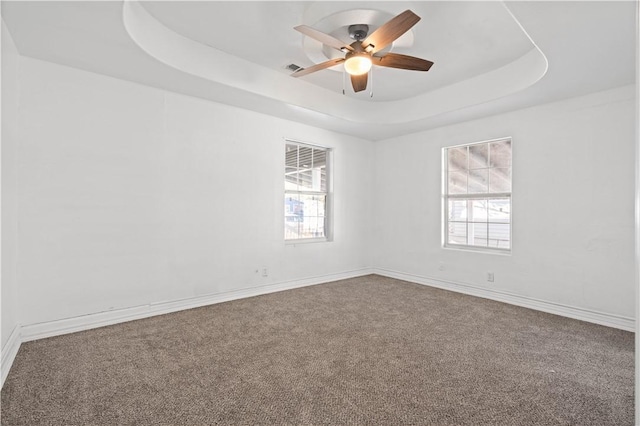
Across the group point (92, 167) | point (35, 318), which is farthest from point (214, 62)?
point (35, 318)

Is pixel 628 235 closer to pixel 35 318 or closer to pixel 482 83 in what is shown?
pixel 482 83

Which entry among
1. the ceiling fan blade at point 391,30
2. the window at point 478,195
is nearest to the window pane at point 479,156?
the window at point 478,195

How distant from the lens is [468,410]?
1.86 metres

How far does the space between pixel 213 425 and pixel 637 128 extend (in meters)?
2.12

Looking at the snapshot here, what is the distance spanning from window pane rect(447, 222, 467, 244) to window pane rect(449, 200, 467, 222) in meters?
0.09

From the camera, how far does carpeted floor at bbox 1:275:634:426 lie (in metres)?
1.83

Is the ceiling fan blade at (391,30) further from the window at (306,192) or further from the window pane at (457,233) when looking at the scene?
the window pane at (457,233)

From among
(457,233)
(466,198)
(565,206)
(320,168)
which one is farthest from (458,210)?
(320,168)

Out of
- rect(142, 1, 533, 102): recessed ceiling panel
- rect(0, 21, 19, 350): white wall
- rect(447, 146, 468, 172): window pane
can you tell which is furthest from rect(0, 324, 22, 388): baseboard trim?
→ rect(447, 146, 468, 172): window pane

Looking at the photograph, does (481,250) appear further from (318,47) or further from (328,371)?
(318,47)

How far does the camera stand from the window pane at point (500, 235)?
433 cm

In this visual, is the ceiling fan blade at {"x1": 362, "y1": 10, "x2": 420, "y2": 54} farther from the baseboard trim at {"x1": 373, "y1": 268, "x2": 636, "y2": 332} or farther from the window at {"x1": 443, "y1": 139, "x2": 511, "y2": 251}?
the baseboard trim at {"x1": 373, "y1": 268, "x2": 636, "y2": 332}

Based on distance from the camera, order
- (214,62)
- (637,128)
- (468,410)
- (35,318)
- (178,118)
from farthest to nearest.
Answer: (178,118)
(214,62)
(35,318)
(468,410)
(637,128)

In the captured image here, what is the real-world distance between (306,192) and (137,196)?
2.41m
